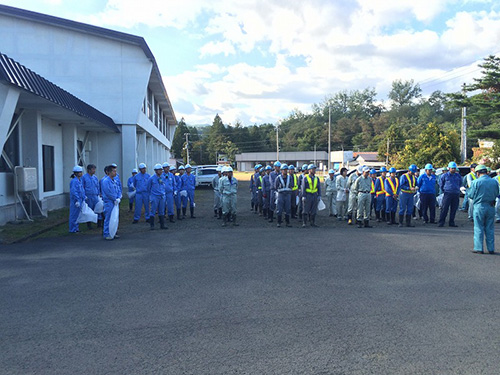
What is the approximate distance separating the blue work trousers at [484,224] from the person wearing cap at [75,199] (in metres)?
9.91

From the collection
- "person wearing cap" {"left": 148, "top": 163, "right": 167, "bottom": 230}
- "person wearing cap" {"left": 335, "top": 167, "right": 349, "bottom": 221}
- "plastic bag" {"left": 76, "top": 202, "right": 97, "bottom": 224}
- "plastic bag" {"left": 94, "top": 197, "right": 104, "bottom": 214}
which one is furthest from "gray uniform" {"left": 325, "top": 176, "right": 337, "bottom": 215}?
"plastic bag" {"left": 76, "top": 202, "right": 97, "bottom": 224}

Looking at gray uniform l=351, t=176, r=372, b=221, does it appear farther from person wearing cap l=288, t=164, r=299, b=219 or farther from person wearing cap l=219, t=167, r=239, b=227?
person wearing cap l=219, t=167, r=239, b=227

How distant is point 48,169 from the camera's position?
17.1 metres

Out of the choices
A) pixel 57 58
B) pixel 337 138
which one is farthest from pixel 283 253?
pixel 337 138

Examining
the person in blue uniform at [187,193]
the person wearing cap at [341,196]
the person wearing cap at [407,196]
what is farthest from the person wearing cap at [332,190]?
the person in blue uniform at [187,193]

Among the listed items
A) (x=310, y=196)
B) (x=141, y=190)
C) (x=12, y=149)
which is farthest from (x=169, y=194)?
(x=12, y=149)

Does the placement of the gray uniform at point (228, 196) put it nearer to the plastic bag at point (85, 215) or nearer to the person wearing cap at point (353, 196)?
the person wearing cap at point (353, 196)

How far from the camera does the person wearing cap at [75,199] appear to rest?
11.4 metres

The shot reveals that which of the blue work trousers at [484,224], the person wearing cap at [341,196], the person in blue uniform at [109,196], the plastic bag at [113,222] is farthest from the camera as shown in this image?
the person wearing cap at [341,196]

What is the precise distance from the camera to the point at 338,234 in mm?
11367

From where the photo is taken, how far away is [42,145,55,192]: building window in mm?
16703

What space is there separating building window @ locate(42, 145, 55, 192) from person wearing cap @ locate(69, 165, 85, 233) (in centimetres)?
589

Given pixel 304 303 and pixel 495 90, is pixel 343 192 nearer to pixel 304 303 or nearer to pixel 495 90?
pixel 304 303

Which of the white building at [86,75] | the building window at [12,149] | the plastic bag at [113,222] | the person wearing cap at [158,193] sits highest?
the white building at [86,75]
